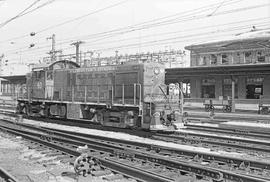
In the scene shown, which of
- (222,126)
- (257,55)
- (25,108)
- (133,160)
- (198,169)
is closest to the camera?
(198,169)

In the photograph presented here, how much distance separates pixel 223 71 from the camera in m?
33.7

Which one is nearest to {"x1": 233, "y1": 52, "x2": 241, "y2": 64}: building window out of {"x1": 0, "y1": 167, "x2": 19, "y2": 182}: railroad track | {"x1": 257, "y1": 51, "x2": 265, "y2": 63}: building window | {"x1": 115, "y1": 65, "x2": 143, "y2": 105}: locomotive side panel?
{"x1": 257, "y1": 51, "x2": 265, "y2": 63}: building window

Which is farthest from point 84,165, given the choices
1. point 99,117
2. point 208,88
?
point 208,88

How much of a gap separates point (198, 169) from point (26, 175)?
3.86 meters

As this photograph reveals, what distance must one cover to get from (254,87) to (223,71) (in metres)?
5.89

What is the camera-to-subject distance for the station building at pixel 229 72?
32.9 meters

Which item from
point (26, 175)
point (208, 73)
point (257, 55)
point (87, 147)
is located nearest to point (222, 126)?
point (87, 147)

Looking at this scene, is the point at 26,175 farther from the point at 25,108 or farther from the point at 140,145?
the point at 25,108

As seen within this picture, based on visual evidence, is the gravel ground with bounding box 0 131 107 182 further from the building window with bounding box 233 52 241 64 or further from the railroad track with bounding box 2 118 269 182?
the building window with bounding box 233 52 241 64

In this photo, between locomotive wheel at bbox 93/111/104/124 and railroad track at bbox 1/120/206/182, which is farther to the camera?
locomotive wheel at bbox 93/111/104/124

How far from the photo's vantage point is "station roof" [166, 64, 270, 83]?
3167cm

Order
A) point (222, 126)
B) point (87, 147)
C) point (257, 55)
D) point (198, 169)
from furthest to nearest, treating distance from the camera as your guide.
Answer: point (257, 55)
point (222, 126)
point (87, 147)
point (198, 169)

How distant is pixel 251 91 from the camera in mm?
37844

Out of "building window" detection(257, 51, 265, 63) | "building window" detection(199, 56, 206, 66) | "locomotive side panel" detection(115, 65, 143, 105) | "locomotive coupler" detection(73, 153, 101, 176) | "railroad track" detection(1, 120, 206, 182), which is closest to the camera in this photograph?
"railroad track" detection(1, 120, 206, 182)
